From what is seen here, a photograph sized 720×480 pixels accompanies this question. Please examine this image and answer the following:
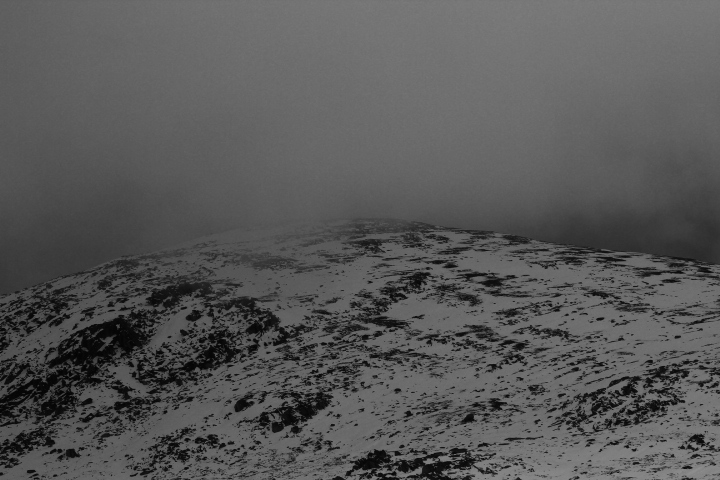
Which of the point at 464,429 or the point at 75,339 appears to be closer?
the point at 464,429

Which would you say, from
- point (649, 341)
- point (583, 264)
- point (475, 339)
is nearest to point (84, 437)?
point (475, 339)

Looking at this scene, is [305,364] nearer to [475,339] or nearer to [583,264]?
[475,339]

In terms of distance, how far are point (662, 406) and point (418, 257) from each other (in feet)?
135

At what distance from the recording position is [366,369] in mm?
36031

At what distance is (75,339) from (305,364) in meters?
→ 19.5

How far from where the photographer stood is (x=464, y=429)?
25.2 metres

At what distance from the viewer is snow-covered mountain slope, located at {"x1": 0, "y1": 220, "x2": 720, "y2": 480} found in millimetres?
22344

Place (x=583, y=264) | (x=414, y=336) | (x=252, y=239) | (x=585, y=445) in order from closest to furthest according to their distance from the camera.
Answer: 1. (x=585, y=445)
2. (x=414, y=336)
3. (x=583, y=264)
4. (x=252, y=239)

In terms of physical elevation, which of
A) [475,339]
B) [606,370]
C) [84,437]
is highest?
[606,370]

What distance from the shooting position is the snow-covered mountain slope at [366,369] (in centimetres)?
2234

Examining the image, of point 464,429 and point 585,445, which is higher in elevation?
point 585,445

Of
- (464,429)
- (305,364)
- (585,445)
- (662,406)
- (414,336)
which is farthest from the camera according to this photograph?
(414,336)

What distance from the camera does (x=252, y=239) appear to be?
74.4m

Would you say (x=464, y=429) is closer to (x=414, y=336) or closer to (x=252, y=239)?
(x=414, y=336)
